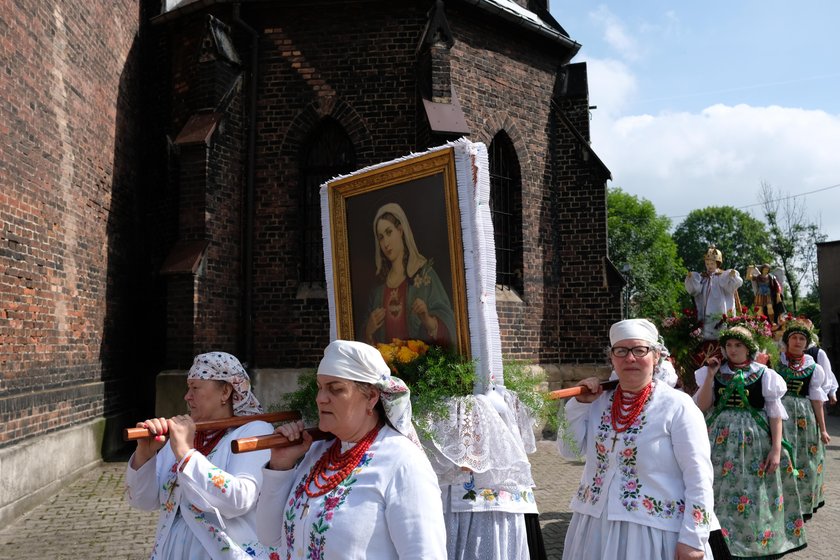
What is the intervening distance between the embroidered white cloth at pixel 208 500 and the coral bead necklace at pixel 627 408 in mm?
1652

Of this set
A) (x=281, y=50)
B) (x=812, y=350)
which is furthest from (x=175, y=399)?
(x=812, y=350)

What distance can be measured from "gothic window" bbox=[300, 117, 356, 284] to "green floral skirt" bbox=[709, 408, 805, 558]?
23.5 feet

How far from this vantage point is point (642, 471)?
3373mm

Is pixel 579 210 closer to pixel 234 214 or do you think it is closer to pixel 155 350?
pixel 234 214

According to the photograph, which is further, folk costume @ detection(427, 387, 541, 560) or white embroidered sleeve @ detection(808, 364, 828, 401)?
white embroidered sleeve @ detection(808, 364, 828, 401)

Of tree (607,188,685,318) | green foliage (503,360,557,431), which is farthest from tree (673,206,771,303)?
green foliage (503,360,557,431)

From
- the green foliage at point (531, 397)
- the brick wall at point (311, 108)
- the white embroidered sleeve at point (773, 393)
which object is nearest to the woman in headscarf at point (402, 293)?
the green foliage at point (531, 397)

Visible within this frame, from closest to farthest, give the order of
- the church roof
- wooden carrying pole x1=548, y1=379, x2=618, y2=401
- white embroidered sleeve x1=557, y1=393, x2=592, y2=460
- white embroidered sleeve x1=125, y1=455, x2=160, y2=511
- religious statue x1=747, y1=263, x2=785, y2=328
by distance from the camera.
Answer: white embroidered sleeve x1=125, y1=455, x2=160, y2=511
wooden carrying pole x1=548, y1=379, x2=618, y2=401
white embroidered sleeve x1=557, y1=393, x2=592, y2=460
the church roof
religious statue x1=747, y1=263, x2=785, y2=328

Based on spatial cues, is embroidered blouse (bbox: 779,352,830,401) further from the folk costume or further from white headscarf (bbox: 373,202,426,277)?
white headscarf (bbox: 373,202,426,277)

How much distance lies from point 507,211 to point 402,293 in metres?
8.20

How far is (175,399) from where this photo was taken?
10.4 meters

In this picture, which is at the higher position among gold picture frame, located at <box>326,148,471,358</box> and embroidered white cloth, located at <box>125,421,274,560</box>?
gold picture frame, located at <box>326,148,471,358</box>

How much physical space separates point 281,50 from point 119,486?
6900 mm

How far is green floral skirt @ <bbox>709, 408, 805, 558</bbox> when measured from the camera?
580 cm
